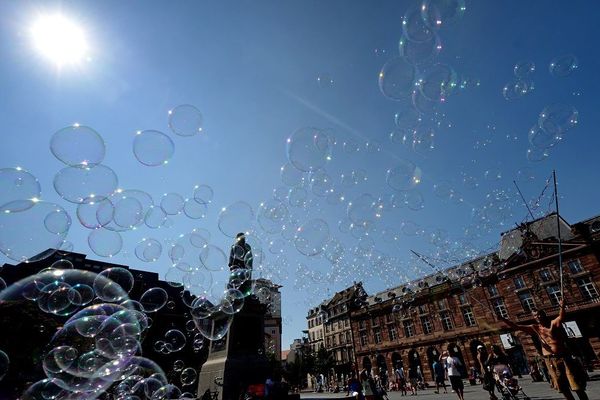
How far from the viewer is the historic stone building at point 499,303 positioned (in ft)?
97.1

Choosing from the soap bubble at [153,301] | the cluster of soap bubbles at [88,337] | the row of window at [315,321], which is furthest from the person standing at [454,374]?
the row of window at [315,321]

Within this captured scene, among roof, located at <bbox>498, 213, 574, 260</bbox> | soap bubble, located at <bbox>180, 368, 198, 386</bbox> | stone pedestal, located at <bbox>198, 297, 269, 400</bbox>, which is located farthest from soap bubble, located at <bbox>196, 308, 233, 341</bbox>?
roof, located at <bbox>498, 213, 574, 260</bbox>

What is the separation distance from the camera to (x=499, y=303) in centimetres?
3619

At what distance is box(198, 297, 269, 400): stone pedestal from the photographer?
12.5m

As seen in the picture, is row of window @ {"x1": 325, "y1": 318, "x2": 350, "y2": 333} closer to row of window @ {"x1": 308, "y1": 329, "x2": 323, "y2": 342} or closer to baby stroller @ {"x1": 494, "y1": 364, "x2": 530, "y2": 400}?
row of window @ {"x1": 308, "y1": 329, "x2": 323, "y2": 342}

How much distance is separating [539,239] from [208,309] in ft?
124

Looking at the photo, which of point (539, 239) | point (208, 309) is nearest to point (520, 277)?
point (539, 239)

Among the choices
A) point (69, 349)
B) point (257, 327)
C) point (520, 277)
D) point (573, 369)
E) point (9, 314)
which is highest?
point (520, 277)

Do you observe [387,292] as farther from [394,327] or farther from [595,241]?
[595,241]

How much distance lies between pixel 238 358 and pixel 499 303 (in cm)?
3636

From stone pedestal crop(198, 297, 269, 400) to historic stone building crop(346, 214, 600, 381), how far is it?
22.2 m

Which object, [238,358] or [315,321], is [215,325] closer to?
[238,358]

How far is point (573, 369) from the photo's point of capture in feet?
15.6

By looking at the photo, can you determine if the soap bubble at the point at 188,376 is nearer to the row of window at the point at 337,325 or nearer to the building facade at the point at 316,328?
the row of window at the point at 337,325
